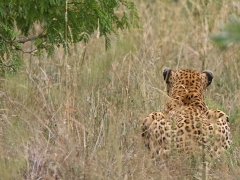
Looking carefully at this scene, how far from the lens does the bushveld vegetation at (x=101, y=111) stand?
14.7 feet

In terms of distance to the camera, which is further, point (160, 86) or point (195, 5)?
point (195, 5)

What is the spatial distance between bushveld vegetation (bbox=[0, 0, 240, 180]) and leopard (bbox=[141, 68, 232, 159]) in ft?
0.38

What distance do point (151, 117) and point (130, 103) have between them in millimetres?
425

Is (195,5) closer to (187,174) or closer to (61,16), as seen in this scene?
(61,16)

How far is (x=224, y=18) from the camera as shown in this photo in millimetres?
8586

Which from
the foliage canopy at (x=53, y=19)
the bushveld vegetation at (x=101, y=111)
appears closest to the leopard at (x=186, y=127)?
the bushveld vegetation at (x=101, y=111)

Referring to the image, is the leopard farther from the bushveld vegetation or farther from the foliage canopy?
the foliage canopy

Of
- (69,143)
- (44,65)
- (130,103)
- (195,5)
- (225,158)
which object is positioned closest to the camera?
(69,143)

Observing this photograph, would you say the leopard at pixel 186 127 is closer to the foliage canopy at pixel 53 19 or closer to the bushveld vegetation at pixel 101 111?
the bushveld vegetation at pixel 101 111

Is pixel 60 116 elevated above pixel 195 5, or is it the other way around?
pixel 195 5

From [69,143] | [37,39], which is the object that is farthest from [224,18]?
[69,143]

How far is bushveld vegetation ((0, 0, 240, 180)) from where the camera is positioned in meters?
4.47

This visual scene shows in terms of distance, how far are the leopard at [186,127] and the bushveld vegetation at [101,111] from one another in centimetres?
12

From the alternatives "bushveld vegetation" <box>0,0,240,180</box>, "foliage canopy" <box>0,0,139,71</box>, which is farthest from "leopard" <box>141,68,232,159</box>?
"foliage canopy" <box>0,0,139,71</box>
